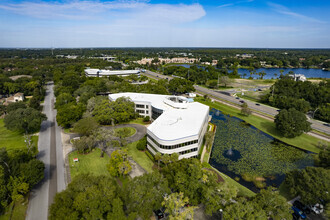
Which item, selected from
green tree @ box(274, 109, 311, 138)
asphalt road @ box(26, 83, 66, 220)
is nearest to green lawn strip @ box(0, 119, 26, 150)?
asphalt road @ box(26, 83, 66, 220)

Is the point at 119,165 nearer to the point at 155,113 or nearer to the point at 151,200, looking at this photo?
the point at 151,200

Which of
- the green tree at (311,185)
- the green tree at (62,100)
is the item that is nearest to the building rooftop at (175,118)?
the green tree at (62,100)

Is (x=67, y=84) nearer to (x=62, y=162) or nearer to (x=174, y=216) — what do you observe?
(x=62, y=162)

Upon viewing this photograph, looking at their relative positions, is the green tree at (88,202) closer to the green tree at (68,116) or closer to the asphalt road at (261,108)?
the green tree at (68,116)

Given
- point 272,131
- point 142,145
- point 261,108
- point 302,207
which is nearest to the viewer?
point 302,207

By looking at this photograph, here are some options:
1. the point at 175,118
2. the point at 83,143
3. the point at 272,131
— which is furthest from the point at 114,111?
the point at 272,131

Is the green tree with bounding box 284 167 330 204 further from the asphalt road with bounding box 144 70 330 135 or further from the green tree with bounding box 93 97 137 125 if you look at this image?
the green tree with bounding box 93 97 137 125
